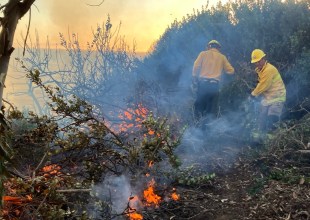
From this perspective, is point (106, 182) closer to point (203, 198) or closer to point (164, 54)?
point (203, 198)

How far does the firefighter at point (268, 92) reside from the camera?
7547mm

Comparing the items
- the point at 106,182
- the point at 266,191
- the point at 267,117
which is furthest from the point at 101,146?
the point at 267,117

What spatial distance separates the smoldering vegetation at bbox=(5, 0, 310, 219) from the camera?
3986mm

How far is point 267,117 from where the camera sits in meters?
7.78

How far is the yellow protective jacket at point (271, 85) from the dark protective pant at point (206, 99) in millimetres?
1286

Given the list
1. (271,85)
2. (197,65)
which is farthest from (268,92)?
(197,65)

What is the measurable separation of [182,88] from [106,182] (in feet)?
21.7

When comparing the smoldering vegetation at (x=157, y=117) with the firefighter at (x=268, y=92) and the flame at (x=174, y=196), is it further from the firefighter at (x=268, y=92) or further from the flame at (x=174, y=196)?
the firefighter at (x=268, y=92)

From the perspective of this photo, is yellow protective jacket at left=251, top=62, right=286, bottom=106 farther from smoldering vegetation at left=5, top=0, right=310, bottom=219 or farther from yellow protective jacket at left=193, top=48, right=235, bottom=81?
yellow protective jacket at left=193, top=48, right=235, bottom=81

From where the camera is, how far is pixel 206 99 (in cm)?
887

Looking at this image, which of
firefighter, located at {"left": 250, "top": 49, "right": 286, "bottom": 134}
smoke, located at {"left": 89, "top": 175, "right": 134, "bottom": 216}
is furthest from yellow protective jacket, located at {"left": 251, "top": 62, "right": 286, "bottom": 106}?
smoke, located at {"left": 89, "top": 175, "right": 134, "bottom": 216}

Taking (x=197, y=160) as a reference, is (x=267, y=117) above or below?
above

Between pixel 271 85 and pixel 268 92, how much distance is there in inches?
6.5

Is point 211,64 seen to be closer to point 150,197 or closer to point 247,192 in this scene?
point 247,192
